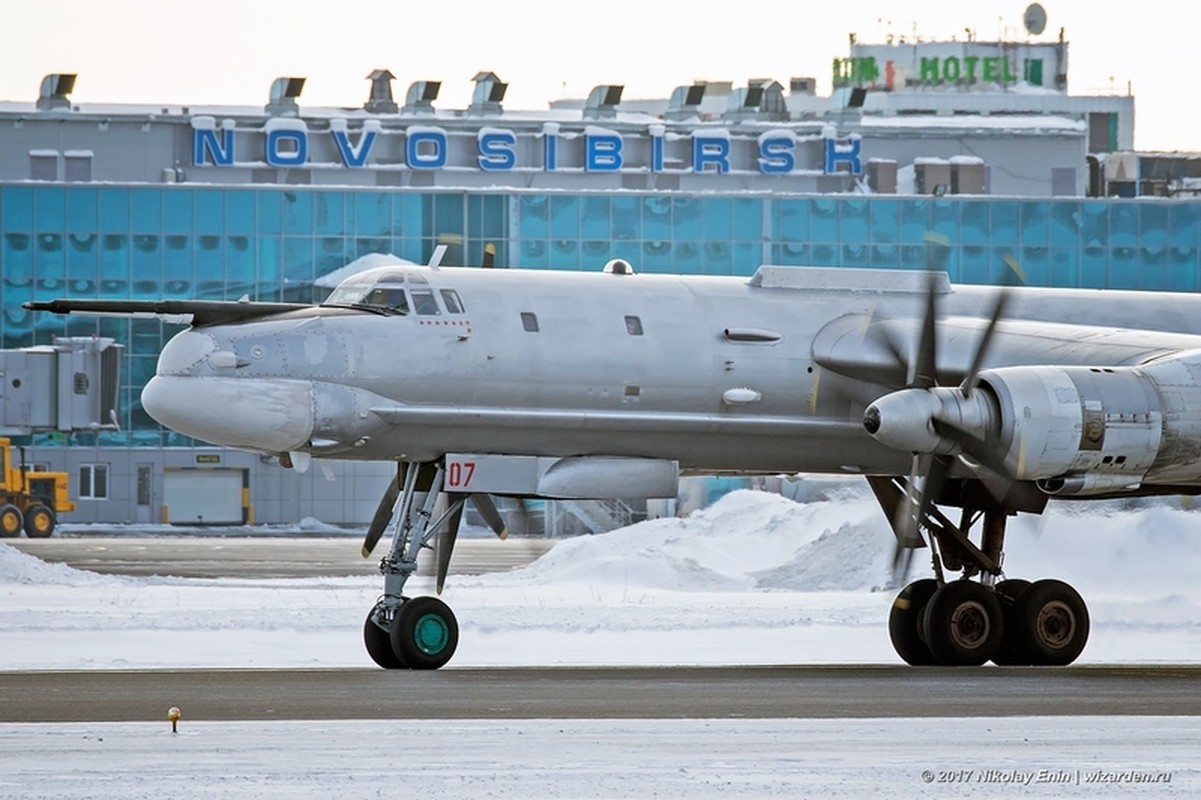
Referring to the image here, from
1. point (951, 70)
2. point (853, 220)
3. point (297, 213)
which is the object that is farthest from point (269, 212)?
point (951, 70)

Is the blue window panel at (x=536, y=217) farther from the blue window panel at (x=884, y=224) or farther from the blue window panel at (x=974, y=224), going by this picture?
the blue window panel at (x=974, y=224)

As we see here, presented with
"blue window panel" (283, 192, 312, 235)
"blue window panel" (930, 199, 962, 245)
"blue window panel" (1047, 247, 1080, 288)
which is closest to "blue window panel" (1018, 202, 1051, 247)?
"blue window panel" (1047, 247, 1080, 288)

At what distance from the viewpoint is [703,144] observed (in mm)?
88500

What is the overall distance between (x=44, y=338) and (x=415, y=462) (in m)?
55.8

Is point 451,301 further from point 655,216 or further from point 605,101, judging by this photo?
point 605,101

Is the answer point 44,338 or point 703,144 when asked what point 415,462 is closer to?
point 44,338

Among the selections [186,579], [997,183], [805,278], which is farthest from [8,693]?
[997,183]

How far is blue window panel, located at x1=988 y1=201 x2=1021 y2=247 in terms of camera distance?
7825 cm

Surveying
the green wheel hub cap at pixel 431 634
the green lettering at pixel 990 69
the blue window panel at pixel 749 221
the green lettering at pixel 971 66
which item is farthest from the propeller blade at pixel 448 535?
the green lettering at pixel 990 69

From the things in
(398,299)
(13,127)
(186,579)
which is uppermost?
(13,127)

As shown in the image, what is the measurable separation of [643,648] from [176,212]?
174 ft

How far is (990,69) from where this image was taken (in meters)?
132

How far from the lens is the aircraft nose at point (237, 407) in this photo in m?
21.6

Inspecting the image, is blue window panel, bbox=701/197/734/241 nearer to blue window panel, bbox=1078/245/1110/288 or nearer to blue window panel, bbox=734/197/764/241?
blue window panel, bbox=734/197/764/241
